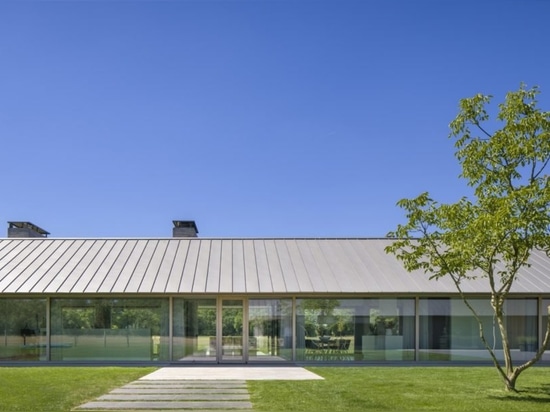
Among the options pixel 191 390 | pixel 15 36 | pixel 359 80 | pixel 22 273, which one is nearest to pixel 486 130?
pixel 359 80

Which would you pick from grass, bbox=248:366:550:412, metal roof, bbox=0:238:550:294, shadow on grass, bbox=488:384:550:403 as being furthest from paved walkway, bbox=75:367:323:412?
shadow on grass, bbox=488:384:550:403

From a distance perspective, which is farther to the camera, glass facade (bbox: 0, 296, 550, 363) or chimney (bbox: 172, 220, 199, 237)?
chimney (bbox: 172, 220, 199, 237)

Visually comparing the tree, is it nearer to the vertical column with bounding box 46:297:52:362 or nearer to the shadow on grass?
the shadow on grass

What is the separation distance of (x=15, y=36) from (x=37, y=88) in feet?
6.09

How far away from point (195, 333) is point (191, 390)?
6978mm

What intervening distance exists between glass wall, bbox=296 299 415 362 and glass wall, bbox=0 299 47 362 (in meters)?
8.11

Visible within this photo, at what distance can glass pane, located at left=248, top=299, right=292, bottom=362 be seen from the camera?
758 inches

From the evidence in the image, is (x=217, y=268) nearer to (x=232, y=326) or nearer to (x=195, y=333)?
(x=232, y=326)

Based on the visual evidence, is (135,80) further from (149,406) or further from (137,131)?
(149,406)

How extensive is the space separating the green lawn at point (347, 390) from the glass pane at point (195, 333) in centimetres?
304

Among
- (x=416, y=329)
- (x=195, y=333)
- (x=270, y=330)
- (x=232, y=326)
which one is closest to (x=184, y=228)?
(x=195, y=333)

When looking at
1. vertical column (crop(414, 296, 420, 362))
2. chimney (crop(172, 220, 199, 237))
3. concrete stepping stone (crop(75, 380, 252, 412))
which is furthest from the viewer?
chimney (crop(172, 220, 199, 237))

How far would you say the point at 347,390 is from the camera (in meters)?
12.2

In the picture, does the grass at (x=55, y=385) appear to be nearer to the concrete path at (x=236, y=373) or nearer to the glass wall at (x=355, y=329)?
the concrete path at (x=236, y=373)
